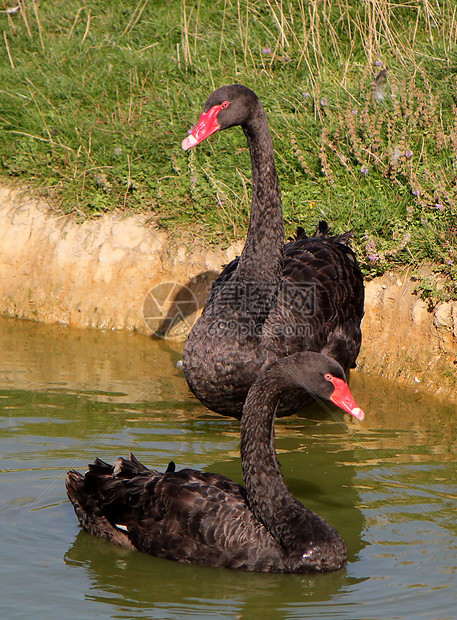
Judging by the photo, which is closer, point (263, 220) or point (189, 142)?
point (189, 142)

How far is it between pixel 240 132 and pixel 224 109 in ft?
8.60

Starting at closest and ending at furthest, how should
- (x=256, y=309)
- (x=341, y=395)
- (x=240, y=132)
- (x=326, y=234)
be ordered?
(x=341, y=395) < (x=256, y=309) < (x=326, y=234) < (x=240, y=132)

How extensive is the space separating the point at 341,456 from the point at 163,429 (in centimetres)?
107

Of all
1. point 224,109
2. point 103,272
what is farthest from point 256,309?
point 103,272

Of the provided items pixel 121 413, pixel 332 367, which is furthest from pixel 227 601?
pixel 121 413

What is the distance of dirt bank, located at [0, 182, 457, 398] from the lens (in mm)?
7328

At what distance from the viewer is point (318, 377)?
4211 millimetres

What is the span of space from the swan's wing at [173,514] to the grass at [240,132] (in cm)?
270

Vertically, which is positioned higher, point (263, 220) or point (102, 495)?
point (263, 220)

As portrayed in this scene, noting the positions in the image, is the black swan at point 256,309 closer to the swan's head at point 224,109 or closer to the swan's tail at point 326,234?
the swan's head at point 224,109

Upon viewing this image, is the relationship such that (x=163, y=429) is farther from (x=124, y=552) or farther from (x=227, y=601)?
(x=227, y=601)

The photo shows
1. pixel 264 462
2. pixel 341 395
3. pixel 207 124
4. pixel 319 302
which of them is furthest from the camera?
pixel 319 302

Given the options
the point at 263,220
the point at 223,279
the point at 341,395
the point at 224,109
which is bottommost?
the point at 341,395

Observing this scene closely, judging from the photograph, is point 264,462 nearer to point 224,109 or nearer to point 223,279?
point 223,279
